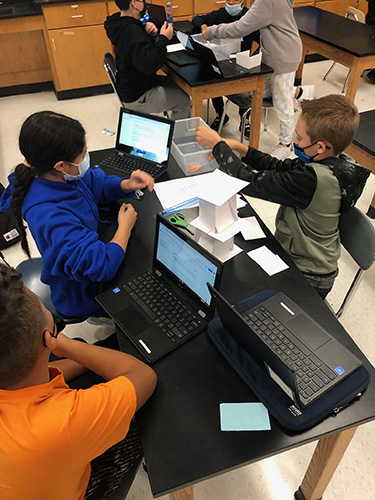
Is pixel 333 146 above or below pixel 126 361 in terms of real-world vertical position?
above

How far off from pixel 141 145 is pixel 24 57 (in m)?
3.25

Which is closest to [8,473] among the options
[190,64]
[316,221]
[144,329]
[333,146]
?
[144,329]

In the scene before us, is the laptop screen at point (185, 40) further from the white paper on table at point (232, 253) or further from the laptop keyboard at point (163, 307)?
the laptop keyboard at point (163, 307)

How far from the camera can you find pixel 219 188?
4.23 ft

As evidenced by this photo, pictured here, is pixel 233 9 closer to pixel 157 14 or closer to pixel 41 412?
pixel 157 14

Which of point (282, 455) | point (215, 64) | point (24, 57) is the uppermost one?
point (215, 64)

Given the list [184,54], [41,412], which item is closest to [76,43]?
[184,54]

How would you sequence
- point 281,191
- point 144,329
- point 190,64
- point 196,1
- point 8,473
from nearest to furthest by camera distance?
point 8,473 < point 144,329 < point 281,191 < point 190,64 < point 196,1

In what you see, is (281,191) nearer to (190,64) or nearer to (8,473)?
(8,473)

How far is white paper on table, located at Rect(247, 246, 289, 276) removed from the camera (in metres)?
1.35

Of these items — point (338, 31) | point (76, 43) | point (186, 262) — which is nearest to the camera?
point (186, 262)

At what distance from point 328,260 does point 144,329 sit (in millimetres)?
814

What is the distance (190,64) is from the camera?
2.94m

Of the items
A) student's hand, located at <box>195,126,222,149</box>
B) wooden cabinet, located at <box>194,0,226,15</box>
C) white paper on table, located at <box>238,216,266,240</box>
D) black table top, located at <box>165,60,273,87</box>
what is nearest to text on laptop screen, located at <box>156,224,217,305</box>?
white paper on table, located at <box>238,216,266,240</box>
